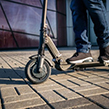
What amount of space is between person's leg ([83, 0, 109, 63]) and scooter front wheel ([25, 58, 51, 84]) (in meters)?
0.85

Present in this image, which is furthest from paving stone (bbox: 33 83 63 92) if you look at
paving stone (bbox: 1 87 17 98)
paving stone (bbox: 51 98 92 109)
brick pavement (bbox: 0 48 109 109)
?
paving stone (bbox: 51 98 92 109)

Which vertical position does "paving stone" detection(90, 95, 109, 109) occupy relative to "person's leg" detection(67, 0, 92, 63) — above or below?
below

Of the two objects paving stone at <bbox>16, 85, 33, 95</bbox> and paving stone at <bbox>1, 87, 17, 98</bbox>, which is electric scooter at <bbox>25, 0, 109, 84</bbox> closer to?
paving stone at <bbox>16, 85, 33, 95</bbox>

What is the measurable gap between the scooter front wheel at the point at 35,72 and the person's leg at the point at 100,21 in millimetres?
851

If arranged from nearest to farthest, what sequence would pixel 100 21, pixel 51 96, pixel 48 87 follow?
1. pixel 51 96
2. pixel 48 87
3. pixel 100 21

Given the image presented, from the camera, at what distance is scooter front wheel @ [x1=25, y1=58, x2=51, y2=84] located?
6.01 feet

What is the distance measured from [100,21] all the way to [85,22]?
32cm

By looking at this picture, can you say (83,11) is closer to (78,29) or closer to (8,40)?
(78,29)

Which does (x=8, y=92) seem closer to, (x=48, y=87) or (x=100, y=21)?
(x=48, y=87)

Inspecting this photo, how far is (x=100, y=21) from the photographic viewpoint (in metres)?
2.19

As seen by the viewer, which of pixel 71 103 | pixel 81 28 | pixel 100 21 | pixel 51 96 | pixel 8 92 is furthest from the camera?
pixel 81 28

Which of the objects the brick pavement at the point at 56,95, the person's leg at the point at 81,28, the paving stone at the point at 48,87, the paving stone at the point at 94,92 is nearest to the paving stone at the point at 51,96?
the brick pavement at the point at 56,95

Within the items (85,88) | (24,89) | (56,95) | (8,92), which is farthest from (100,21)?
(8,92)

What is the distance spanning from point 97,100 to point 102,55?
1.06 metres
